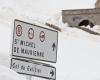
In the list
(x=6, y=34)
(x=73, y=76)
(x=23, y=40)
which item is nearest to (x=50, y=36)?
(x=23, y=40)

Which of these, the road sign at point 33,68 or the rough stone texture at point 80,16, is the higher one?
the rough stone texture at point 80,16

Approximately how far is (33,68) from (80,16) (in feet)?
91.4

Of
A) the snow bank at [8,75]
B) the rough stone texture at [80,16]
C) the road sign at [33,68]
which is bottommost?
the snow bank at [8,75]

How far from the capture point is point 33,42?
455 centimetres

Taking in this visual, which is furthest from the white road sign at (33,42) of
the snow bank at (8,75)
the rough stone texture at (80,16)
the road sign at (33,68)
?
the rough stone texture at (80,16)

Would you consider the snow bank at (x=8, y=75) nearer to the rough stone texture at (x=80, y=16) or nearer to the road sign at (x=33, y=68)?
the road sign at (x=33, y=68)

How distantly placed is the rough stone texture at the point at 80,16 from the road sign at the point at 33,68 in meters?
26.7

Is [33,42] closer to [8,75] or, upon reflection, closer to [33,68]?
[33,68]

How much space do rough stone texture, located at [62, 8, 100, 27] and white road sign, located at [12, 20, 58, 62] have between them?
A: 87.5 ft

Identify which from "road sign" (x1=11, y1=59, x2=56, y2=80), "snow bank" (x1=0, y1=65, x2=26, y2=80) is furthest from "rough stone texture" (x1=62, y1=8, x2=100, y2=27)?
"road sign" (x1=11, y1=59, x2=56, y2=80)

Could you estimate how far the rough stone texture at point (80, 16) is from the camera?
31.5m

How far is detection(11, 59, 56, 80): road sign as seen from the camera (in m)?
4.38

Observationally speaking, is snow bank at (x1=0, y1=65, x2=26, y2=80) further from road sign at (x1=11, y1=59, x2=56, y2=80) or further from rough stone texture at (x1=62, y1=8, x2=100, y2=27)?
rough stone texture at (x1=62, y1=8, x2=100, y2=27)

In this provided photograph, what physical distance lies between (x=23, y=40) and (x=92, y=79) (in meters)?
4.39
